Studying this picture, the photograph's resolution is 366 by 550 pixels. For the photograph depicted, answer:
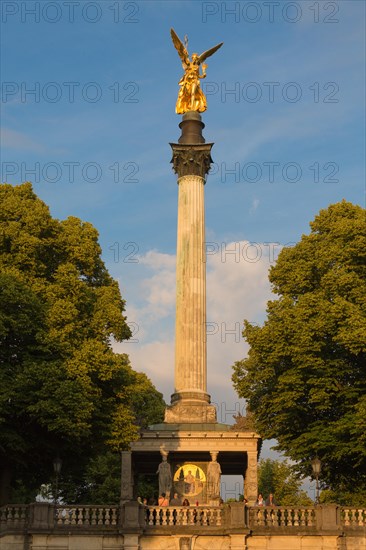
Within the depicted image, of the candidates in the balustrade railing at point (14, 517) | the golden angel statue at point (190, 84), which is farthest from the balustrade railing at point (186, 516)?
the golden angel statue at point (190, 84)

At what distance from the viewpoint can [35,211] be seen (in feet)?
129

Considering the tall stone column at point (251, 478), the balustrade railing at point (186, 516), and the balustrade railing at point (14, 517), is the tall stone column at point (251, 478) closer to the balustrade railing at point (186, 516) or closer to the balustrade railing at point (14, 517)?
the balustrade railing at point (186, 516)

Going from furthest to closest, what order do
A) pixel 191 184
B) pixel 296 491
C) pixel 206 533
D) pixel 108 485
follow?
pixel 296 491, pixel 108 485, pixel 191 184, pixel 206 533

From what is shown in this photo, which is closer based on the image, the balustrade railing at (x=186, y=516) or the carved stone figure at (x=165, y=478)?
the balustrade railing at (x=186, y=516)

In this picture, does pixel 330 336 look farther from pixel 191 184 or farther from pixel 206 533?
pixel 191 184

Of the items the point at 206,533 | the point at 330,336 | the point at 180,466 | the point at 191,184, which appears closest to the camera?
the point at 206,533

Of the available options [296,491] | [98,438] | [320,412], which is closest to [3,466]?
[98,438]

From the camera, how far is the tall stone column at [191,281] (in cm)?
4706

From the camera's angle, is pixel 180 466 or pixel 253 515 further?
pixel 180 466

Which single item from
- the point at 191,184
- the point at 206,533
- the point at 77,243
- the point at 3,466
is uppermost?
the point at 191,184

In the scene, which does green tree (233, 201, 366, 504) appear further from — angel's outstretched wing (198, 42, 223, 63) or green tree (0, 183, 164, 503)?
angel's outstretched wing (198, 42, 223, 63)

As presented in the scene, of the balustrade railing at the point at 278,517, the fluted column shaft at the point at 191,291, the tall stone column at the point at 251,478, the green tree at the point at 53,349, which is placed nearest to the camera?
the balustrade railing at the point at 278,517

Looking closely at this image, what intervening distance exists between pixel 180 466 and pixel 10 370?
49.5 ft

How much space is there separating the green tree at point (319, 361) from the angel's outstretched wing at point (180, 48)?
18.5 meters
